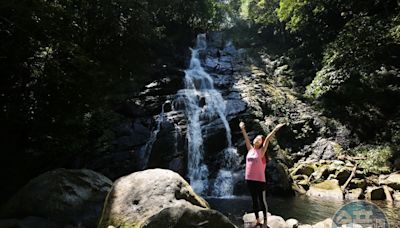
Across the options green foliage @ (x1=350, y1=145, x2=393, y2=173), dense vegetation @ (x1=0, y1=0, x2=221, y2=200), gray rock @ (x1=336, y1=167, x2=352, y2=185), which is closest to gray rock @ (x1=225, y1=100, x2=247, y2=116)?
gray rock @ (x1=336, y1=167, x2=352, y2=185)

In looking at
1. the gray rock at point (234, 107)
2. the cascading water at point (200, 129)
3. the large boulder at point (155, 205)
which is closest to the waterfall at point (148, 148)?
the cascading water at point (200, 129)

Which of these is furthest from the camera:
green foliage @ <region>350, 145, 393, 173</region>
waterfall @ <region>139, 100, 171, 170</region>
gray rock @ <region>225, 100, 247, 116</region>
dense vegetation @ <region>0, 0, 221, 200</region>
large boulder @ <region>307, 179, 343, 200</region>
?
gray rock @ <region>225, 100, 247, 116</region>

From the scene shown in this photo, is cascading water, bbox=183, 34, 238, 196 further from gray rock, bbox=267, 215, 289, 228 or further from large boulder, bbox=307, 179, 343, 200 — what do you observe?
gray rock, bbox=267, 215, 289, 228

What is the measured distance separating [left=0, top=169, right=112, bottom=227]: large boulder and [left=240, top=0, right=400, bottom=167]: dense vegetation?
1188cm

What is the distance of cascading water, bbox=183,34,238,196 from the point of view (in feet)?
45.2

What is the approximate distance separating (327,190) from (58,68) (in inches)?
409

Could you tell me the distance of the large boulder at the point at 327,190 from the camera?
1226cm

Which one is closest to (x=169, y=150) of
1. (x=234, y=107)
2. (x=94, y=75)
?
(x=234, y=107)

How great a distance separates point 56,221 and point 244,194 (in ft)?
26.5

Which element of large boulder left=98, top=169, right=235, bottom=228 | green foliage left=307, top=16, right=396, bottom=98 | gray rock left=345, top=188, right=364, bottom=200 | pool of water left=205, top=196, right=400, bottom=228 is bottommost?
pool of water left=205, top=196, right=400, bottom=228

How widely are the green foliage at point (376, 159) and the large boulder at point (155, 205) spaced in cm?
1014

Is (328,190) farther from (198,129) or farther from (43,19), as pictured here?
(43,19)

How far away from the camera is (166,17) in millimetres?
21891

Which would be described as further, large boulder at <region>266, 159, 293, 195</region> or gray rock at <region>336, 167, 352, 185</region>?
gray rock at <region>336, 167, 352, 185</region>
